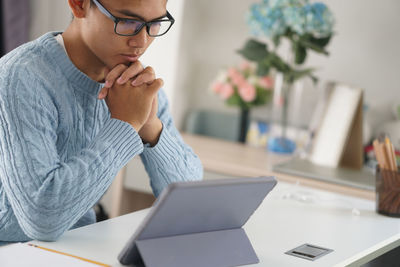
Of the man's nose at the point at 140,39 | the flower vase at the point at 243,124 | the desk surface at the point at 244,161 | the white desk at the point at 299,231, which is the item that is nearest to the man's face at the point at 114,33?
the man's nose at the point at 140,39

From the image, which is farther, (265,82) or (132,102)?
(265,82)

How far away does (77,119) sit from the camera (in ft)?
4.77

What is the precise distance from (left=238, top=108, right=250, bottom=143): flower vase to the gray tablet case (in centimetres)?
187

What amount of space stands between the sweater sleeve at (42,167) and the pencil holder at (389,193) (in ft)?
2.48

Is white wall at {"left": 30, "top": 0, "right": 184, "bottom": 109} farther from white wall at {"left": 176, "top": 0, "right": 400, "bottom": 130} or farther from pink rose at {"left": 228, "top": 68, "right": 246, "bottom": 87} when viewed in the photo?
pink rose at {"left": 228, "top": 68, "right": 246, "bottom": 87}

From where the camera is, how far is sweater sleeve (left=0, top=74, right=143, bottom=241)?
1.23m

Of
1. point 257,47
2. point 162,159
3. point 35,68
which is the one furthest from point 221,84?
point 35,68

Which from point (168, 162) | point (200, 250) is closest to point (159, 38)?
point (168, 162)

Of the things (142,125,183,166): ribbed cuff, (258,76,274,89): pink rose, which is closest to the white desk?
(142,125,183,166): ribbed cuff

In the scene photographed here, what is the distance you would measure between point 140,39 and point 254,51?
148 centimetres

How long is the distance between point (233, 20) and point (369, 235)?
187cm

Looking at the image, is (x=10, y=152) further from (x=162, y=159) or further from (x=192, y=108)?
(x=192, y=108)

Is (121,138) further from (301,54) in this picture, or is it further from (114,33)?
(301,54)

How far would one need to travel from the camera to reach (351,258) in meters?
1.30
